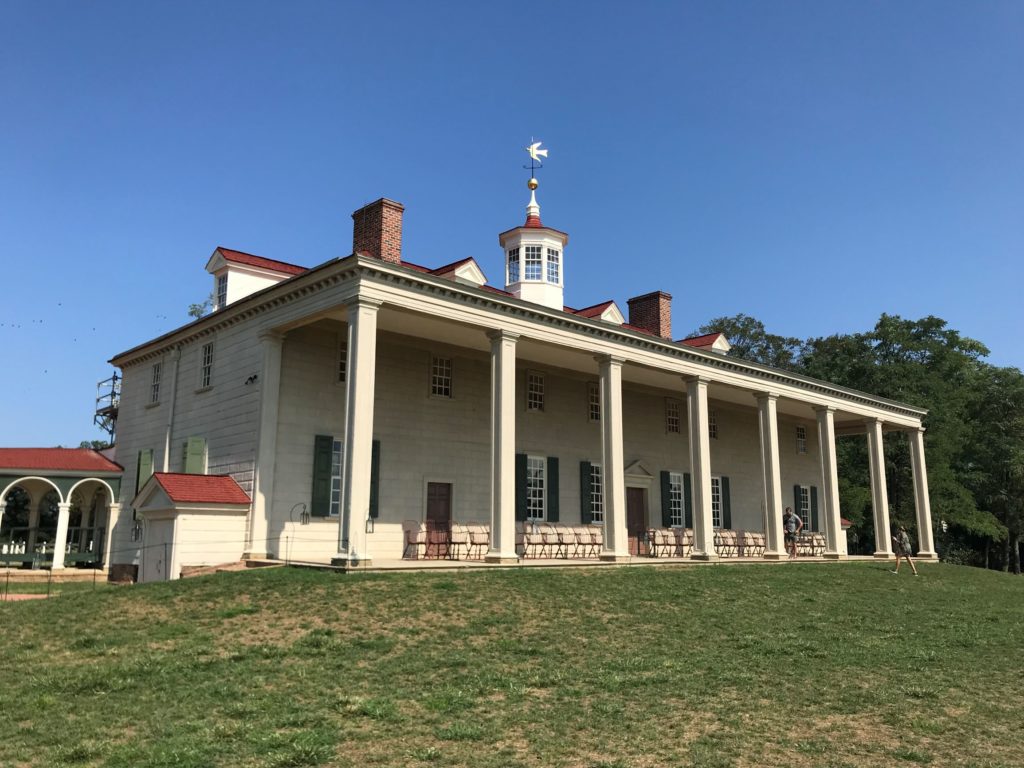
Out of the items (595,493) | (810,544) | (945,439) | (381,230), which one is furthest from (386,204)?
(945,439)

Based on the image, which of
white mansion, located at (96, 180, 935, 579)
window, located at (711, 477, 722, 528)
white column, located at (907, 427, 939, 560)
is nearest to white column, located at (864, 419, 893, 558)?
white mansion, located at (96, 180, 935, 579)

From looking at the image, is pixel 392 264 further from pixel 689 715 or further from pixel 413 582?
Result: pixel 689 715

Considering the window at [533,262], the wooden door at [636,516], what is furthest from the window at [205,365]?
the wooden door at [636,516]

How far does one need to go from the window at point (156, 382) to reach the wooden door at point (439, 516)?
9.12 metres

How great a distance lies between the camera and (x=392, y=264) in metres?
16.8

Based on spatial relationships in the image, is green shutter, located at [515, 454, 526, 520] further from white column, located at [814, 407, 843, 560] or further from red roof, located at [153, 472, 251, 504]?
white column, located at [814, 407, 843, 560]

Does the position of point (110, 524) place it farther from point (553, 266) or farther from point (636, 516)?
point (636, 516)

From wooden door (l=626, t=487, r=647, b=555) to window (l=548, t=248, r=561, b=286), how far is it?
7422 mm

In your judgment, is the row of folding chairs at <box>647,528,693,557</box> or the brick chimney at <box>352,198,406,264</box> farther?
the row of folding chairs at <box>647,528,693,557</box>

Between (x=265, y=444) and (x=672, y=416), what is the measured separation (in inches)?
616

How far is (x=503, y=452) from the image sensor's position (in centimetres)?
1834

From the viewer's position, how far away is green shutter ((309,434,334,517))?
19.5m

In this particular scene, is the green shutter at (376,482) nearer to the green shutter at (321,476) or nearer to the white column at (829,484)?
the green shutter at (321,476)

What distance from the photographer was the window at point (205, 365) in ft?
72.2
